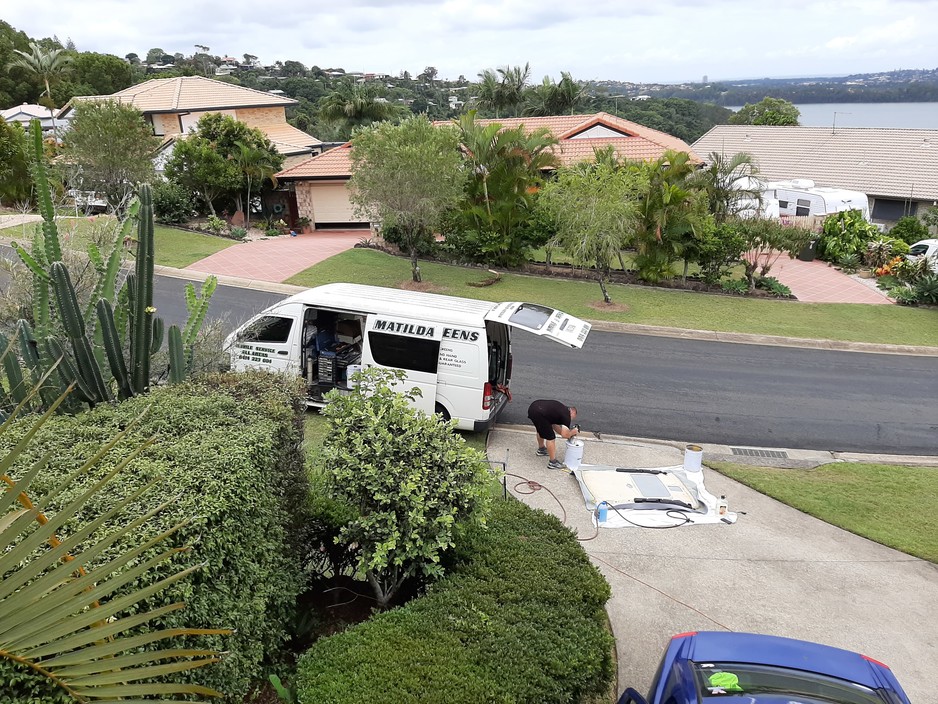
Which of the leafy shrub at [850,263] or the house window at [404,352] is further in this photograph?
the leafy shrub at [850,263]

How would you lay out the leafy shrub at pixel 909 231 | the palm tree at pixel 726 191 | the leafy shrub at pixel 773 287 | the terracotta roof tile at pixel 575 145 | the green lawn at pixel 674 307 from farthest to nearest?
the terracotta roof tile at pixel 575 145 → the leafy shrub at pixel 909 231 → the palm tree at pixel 726 191 → the leafy shrub at pixel 773 287 → the green lawn at pixel 674 307

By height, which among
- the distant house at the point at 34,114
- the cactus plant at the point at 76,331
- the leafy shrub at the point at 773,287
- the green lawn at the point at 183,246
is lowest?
the leafy shrub at the point at 773,287

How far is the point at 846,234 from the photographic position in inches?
1046

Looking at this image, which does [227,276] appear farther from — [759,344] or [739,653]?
[739,653]

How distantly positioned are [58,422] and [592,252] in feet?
51.1

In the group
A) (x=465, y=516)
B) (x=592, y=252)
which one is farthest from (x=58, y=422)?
(x=592, y=252)

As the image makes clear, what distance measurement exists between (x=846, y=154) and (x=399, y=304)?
121 ft

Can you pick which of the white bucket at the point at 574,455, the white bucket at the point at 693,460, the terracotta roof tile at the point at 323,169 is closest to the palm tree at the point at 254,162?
the terracotta roof tile at the point at 323,169

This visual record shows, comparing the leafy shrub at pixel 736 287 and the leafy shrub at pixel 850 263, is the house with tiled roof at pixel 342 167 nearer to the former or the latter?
the leafy shrub at pixel 850 263

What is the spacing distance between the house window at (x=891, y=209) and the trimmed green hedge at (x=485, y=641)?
112 ft

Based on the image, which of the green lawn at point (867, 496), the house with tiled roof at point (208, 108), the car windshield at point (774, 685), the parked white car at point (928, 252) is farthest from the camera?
the house with tiled roof at point (208, 108)

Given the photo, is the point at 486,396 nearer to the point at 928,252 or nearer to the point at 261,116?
the point at 928,252

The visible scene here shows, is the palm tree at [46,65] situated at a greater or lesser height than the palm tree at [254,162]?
greater

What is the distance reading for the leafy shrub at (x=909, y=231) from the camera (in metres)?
27.6
